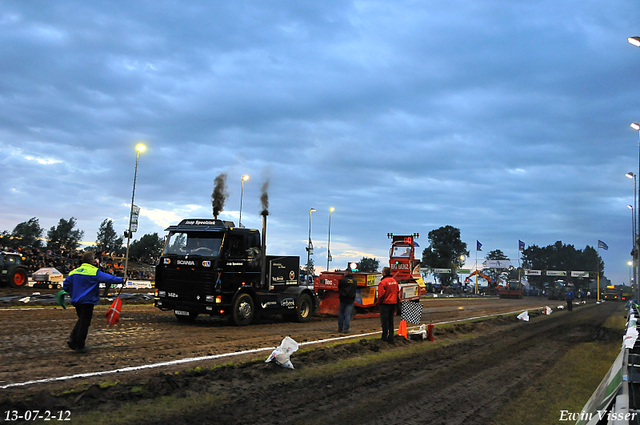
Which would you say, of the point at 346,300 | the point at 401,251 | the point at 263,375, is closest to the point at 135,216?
the point at 401,251

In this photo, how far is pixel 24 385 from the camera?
6145 mm

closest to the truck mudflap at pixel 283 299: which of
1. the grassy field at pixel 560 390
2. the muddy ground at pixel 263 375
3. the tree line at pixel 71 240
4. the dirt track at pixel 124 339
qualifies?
the dirt track at pixel 124 339

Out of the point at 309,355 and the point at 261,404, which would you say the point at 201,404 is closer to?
the point at 261,404

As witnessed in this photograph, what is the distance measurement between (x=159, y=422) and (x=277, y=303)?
1025 centimetres

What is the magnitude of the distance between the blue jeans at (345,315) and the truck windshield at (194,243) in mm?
4259

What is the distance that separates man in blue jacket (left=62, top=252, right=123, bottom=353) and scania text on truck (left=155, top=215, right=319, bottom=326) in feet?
15.7

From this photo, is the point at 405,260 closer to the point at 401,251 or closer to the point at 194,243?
the point at 401,251

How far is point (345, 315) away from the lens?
14023mm

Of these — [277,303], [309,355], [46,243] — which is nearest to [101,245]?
[46,243]

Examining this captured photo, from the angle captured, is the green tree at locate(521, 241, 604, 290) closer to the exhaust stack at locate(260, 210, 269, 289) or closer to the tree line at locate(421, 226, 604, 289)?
the tree line at locate(421, 226, 604, 289)

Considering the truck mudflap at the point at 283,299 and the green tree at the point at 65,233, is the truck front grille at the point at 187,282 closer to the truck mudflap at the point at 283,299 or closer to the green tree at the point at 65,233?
the truck mudflap at the point at 283,299

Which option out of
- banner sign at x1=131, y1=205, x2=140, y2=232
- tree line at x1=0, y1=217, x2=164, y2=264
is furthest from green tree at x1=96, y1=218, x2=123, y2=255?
banner sign at x1=131, y1=205, x2=140, y2=232

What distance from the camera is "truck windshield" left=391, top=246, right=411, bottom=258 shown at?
2495 centimetres

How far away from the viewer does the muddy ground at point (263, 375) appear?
5.85 metres
